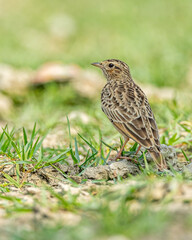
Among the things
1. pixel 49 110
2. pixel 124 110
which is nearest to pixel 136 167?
pixel 124 110

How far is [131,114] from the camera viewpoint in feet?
16.0

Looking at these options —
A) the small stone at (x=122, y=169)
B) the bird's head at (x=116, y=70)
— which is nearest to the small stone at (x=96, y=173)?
the small stone at (x=122, y=169)

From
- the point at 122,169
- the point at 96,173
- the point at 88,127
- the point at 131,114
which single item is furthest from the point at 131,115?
the point at 88,127

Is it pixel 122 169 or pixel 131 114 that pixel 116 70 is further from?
pixel 122 169

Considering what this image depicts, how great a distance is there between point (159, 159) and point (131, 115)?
67cm

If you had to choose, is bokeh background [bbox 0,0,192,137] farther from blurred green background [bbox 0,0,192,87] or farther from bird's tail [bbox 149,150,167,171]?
bird's tail [bbox 149,150,167,171]

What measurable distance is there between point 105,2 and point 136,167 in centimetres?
1441

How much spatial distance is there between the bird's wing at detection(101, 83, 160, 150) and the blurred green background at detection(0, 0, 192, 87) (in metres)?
4.58

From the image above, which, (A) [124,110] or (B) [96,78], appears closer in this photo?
(A) [124,110]

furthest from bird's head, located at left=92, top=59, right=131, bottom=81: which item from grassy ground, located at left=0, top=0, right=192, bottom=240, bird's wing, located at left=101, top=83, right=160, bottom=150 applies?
grassy ground, located at left=0, top=0, right=192, bottom=240

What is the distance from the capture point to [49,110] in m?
8.49

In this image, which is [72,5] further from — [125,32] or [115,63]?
[115,63]

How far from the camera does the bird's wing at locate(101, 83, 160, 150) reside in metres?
4.59

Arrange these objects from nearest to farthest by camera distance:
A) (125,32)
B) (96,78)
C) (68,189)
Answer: (68,189) → (96,78) → (125,32)
